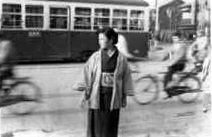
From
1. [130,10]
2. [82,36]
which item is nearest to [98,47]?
[82,36]

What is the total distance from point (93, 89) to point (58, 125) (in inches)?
35.5

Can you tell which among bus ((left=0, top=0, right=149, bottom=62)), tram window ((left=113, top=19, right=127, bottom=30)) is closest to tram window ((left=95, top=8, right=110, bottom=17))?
bus ((left=0, top=0, right=149, bottom=62))

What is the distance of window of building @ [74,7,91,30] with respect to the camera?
183 inches

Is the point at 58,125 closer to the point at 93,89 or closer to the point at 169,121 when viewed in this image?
the point at 93,89

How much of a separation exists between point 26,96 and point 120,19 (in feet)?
4.21

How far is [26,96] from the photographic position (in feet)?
15.0

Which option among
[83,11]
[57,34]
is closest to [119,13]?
[83,11]

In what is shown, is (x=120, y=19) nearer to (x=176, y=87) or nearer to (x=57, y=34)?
(x=57, y=34)

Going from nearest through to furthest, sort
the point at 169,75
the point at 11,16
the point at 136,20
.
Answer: the point at 11,16
the point at 136,20
the point at 169,75

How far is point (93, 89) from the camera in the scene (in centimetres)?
408

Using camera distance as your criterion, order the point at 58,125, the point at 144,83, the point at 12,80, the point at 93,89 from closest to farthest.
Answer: the point at 93,89 → the point at 12,80 → the point at 58,125 → the point at 144,83

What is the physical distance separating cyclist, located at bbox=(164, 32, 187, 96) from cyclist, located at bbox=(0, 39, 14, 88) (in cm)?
184

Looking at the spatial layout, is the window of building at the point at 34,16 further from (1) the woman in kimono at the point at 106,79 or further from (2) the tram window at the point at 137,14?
(2) the tram window at the point at 137,14

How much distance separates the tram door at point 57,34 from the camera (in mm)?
4559
